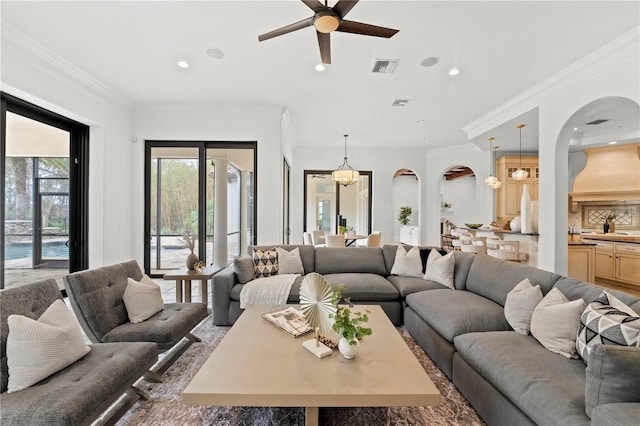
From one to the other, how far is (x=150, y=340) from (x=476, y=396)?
2.33 metres

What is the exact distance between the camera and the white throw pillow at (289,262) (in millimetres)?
3764

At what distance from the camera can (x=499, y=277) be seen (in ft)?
9.04

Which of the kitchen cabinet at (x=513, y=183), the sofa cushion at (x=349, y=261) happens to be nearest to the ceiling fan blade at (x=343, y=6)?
the sofa cushion at (x=349, y=261)

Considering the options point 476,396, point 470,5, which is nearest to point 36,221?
point 476,396

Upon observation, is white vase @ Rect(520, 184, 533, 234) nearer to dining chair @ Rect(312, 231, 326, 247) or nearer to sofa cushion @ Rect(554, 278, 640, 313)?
sofa cushion @ Rect(554, 278, 640, 313)

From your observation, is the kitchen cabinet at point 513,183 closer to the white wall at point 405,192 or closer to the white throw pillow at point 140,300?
the white wall at point 405,192

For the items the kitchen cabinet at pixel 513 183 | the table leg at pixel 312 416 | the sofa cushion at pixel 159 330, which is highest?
the kitchen cabinet at pixel 513 183

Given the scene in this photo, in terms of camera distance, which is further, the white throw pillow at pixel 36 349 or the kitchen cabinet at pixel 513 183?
the kitchen cabinet at pixel 513 183

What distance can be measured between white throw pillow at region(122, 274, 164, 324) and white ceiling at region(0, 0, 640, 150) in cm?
247

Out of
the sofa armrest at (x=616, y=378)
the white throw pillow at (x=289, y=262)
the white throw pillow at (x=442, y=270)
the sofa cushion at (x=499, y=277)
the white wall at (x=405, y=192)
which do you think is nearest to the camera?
the sofa armrest at (x=616, y=378)

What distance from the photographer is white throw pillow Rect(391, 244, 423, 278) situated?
12.4 ft

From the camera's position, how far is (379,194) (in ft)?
27.2

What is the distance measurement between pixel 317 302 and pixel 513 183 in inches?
281

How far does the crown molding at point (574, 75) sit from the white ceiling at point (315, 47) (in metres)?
0.10
